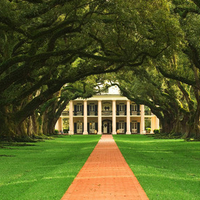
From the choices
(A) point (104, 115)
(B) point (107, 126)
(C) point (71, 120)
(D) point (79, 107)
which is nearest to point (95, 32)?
(C) point (71, 120)

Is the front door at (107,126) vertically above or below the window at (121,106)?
below

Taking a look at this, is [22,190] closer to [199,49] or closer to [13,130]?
[199,49]

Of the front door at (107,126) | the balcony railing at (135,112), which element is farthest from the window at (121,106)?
the front door at (107,126)

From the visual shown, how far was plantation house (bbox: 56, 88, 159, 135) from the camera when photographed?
70.3m

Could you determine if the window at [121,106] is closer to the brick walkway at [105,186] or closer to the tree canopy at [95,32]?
the tree canopy at [95,32]

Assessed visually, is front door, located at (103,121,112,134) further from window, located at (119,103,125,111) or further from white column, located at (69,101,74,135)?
white column, located at (69,101,74,135)

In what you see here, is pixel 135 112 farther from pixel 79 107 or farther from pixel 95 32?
pixel 95 32

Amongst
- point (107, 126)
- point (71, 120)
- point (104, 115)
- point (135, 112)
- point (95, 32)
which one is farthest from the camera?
Result: point (107, 126)

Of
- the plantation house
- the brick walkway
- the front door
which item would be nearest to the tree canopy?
the brick walkway

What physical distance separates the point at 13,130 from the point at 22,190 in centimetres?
1854

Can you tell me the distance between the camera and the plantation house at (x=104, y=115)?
70.3 metres

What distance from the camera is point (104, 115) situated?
235 ft

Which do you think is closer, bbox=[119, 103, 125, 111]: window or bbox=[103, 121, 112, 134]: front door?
bbox=[119, 103, 125, 111]: window

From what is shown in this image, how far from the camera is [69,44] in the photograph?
848 inches
